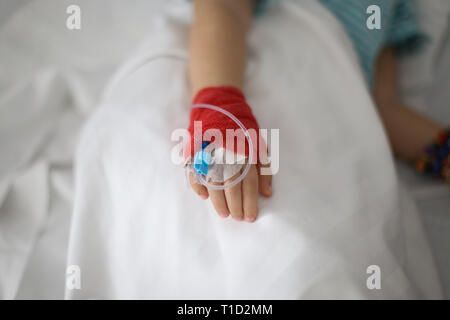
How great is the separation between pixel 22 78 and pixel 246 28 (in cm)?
56

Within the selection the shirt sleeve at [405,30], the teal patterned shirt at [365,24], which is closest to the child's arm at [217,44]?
the teal patterned shirt at [365,24]

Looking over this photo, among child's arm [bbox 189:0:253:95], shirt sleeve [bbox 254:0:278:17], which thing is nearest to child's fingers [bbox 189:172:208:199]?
child's arm [bbox 189:0:253:95]

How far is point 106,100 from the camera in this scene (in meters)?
0.77

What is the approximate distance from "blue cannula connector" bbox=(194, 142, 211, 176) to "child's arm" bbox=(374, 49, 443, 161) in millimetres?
580

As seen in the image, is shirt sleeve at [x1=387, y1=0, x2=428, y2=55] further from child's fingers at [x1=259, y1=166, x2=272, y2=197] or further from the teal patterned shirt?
child's fingers at [x1=259, y1=166, x2=272, y2=197]

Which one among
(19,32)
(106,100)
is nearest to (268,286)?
(106,100)

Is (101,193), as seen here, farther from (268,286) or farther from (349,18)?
(349,18)

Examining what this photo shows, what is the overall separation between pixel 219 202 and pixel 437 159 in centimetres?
56

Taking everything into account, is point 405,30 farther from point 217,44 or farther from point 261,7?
point 217,44

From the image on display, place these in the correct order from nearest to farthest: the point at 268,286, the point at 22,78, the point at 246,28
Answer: the point at 268,286, the point at 246,28, the point at 22,78

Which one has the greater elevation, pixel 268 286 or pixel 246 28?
pixel 246 28

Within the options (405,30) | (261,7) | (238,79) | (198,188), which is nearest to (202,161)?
(198,188)

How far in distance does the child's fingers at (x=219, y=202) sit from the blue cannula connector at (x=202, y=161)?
0.04 metres

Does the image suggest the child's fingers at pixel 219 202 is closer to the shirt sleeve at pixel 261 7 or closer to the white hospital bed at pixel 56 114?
the white hospital bed at pixel 56 114
